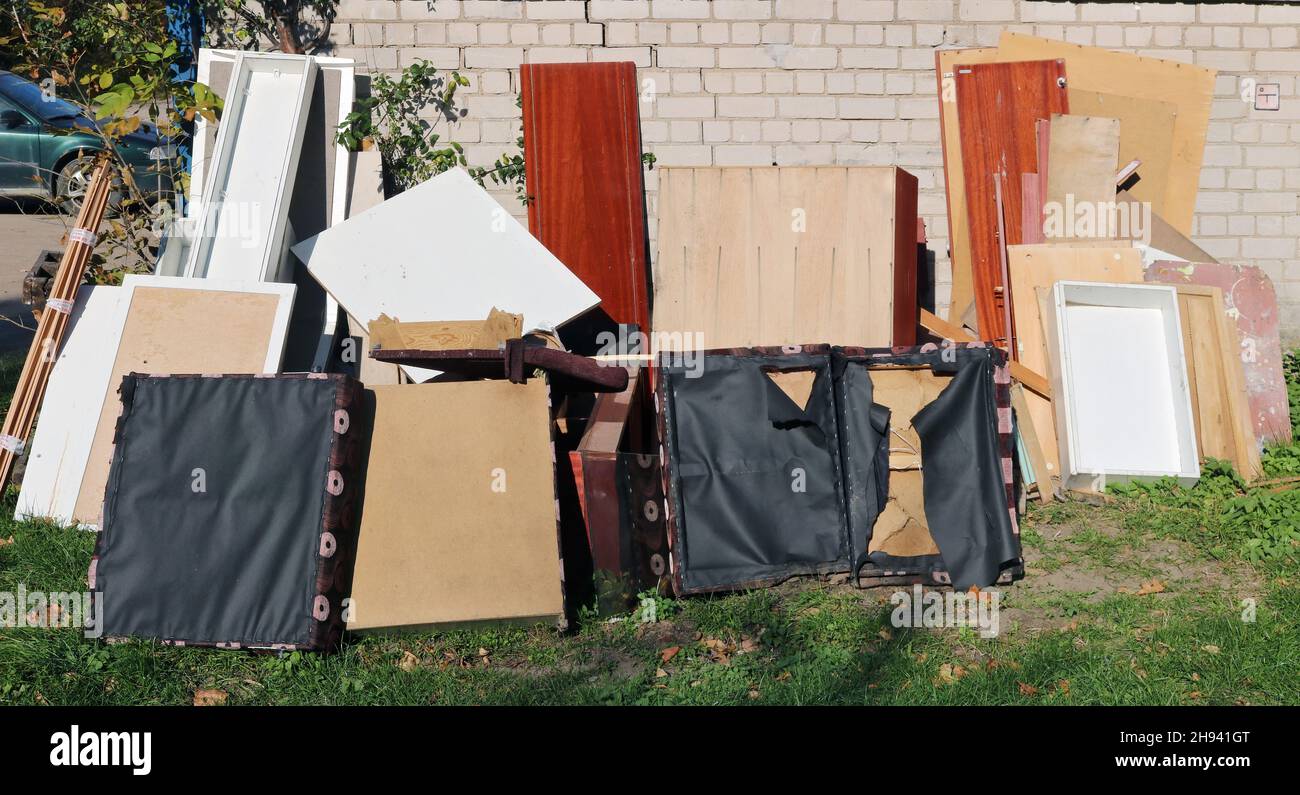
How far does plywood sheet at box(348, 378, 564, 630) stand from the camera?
4270 millimetres

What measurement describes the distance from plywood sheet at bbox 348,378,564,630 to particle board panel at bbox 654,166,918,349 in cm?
162

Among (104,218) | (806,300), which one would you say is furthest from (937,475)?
(104,218)

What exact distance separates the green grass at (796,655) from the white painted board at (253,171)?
1.88 metres

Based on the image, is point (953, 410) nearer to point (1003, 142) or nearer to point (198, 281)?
point (1003, 142)

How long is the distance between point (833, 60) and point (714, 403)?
10.8 ft

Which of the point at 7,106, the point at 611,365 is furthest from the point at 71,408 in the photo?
the point at 7,106

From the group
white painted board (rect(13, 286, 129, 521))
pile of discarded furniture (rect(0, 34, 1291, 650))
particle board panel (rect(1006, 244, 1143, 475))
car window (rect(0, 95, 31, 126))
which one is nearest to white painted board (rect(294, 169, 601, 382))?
pile of discarded furniture (rect(0, 34, 1291, 650))

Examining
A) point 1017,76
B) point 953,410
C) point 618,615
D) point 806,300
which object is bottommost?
point 618,615

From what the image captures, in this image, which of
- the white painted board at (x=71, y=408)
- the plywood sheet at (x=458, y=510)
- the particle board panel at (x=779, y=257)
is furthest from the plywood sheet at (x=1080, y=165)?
the white painted board at (x=71, y=408)

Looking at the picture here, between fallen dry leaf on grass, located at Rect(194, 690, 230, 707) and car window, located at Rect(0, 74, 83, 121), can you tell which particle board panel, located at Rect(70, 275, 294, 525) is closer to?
fallen dry leaf on grass, located at Rect(194, 690, 230, 707)

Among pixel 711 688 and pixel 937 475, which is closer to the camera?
pixel 711 688

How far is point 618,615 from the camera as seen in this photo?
177 inches

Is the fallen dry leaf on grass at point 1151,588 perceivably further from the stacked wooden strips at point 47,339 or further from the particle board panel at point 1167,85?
the stacked wooden strips at point 47,339

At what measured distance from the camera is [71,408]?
5359 mm
